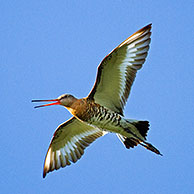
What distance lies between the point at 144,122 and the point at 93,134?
4.29ft

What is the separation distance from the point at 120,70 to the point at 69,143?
1931 millimetres

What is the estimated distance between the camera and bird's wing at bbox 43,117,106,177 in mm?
7816

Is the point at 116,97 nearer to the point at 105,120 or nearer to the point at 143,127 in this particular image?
the point at 105,120

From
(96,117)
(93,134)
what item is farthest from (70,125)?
(96,117)

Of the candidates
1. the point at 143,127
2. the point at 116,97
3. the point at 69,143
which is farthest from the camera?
the point at 69,143

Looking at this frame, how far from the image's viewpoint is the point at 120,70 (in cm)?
699

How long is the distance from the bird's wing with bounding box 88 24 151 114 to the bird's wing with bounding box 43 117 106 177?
2.92 ft

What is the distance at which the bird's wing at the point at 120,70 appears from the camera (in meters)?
6.72

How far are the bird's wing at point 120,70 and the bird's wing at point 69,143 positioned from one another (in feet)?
2.92

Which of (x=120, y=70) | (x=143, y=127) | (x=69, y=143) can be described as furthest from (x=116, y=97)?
(x=69, y=143)

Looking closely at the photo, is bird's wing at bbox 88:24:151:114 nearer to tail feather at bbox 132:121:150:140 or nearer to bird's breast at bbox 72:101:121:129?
bird's breast at bbox 72:101:121:129

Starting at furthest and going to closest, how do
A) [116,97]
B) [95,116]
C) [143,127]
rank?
[116,97]
[143,127]
[95,116]

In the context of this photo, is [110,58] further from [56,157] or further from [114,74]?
[56,157]

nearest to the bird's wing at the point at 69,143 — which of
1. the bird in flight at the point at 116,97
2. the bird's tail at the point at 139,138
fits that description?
the bird in flight at the point at 116,97
